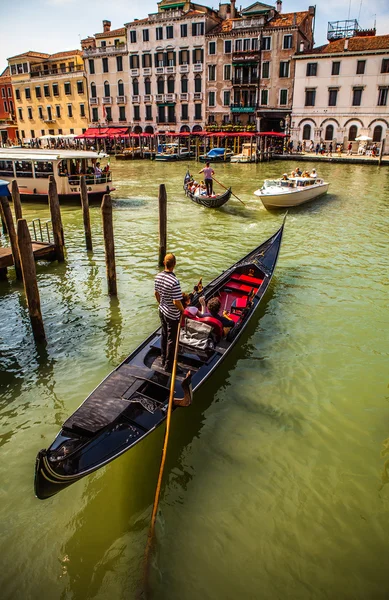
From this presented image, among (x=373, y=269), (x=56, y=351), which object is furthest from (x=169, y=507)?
(x=373, y=269)

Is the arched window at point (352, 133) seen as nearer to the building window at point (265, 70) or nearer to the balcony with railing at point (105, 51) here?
the building window at point (265, 70)

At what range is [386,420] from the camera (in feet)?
16.0

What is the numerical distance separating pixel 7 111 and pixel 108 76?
15.4m

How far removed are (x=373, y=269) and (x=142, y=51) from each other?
3814 cm

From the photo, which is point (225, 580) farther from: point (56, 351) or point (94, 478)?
point (56, 351)

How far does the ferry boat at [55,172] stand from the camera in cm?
1562

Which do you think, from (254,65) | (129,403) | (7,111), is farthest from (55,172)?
(7,111)

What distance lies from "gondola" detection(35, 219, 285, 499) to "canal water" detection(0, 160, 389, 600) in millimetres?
489

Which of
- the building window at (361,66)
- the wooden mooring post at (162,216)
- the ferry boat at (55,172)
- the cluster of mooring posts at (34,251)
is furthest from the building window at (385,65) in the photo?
the wooden mooring post at (162,216)

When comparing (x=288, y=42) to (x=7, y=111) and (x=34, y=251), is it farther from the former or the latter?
(x=34, y=251)

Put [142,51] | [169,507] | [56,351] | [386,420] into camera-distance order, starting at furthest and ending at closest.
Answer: [142,51], [56,351], [386,420], [169,507]

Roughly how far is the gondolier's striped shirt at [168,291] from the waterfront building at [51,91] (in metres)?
44.5

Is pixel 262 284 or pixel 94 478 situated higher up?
pixel 262 284

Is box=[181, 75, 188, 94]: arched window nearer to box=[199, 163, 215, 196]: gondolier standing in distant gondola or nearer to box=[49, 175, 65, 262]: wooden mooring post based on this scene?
box=[199, 163, 215, 196]: gondolier standing in distant gondola
